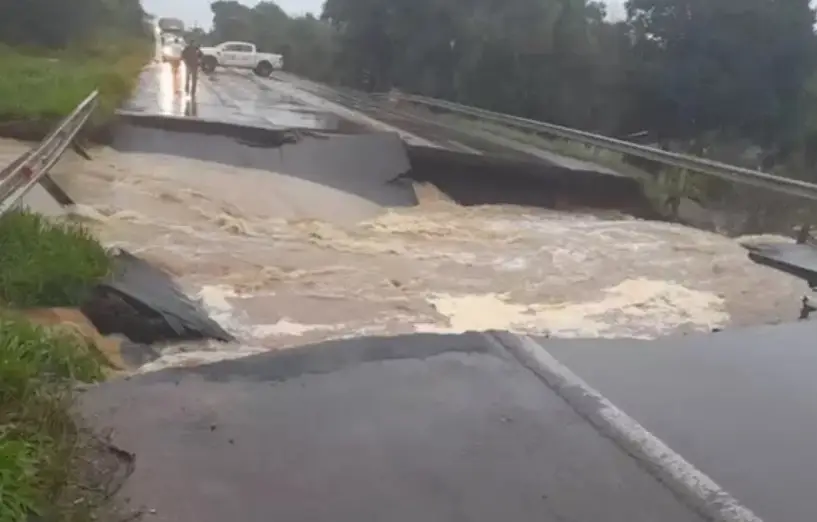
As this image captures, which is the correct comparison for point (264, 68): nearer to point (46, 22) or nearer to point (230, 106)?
point (46, 22)

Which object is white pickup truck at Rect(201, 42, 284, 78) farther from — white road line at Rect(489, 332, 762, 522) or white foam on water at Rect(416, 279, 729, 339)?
white road line at Rect(489, 332, 762, 522)

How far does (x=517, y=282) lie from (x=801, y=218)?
174 inches

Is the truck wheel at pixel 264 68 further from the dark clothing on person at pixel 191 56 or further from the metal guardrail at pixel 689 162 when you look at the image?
the metal guardrail at pixel 689 162

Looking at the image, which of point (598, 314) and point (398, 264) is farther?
point (398, 264)

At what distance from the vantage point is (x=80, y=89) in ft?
63.2

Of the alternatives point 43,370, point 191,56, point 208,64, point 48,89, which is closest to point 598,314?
point 43,370

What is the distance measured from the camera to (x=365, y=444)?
13.6 ft

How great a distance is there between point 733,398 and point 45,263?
4.98m

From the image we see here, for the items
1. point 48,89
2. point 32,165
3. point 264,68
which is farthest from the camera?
point 264,68

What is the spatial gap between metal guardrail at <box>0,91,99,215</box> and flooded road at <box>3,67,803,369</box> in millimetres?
410

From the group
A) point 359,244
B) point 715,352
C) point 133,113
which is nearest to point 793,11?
point 133,113

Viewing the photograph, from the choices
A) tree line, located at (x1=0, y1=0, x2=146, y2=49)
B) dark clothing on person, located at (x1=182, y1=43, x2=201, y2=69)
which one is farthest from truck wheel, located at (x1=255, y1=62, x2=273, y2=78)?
dark clothing on person, located at (x1=182, y1=43, x2=201, y2=69)

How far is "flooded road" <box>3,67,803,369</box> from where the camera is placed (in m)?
7.81

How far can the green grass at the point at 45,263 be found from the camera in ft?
22.4
